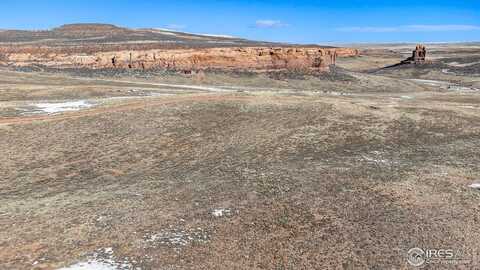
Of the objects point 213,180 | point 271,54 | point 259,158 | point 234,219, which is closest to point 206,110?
point 259,158

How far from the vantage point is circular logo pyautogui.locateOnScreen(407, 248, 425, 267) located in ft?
41.1

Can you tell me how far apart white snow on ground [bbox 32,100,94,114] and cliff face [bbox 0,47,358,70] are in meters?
29.3

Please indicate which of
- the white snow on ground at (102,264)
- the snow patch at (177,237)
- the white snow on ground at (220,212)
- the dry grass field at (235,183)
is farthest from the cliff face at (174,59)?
the white snow on ground at (102,264)

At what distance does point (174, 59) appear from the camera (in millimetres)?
65625

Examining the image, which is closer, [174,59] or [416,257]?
[416,257]

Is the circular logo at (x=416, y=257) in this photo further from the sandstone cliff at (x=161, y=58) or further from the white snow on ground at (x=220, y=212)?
the sandstone cliff at (x=161, y=58)

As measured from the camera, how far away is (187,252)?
12.8 m

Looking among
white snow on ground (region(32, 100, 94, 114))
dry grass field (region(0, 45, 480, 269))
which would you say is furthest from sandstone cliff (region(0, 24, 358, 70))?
dry grass field (region(0, 45, 480, 269))

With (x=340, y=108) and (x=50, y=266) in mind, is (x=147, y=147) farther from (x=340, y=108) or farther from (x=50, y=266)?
(x=340, y=108)

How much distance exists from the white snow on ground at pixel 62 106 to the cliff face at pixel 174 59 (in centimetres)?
2930

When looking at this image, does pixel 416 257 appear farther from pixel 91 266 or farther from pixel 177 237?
pixel 91 266

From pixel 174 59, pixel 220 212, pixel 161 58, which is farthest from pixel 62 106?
pixel 174 59

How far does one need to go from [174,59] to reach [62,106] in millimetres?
32908

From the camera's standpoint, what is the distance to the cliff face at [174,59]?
64188mm
